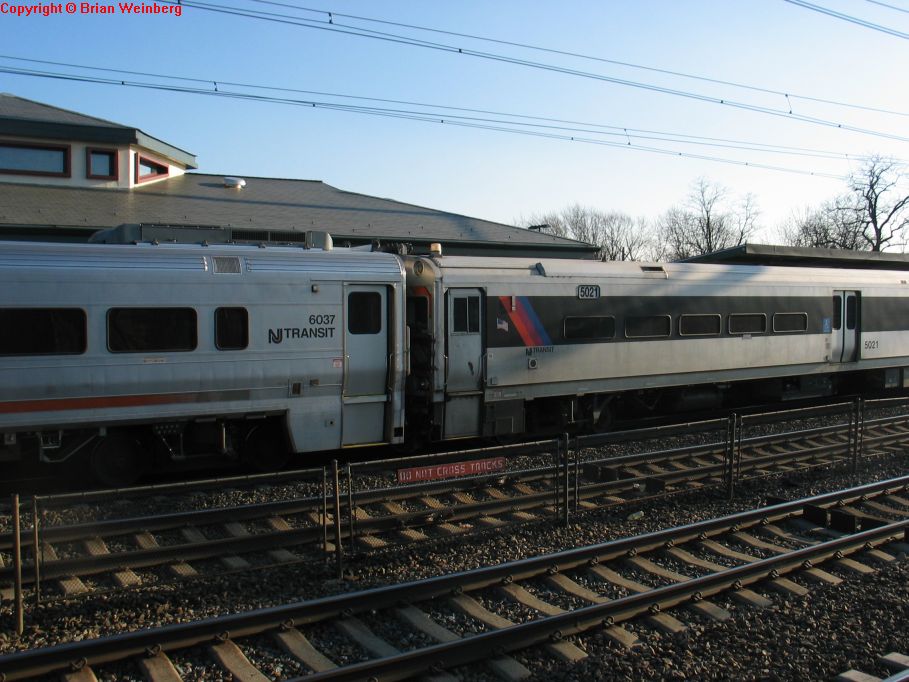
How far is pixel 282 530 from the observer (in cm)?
800

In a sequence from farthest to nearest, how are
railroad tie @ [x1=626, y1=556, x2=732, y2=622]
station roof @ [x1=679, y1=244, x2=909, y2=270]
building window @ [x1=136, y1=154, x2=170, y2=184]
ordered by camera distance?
1. building window @ [x1=136, y1=154, x2=170, y2=184]
2. station roof @ [x1=679, y1=244, x2=909, y2=270]
3. railroad tie @ [x1=626, y1=556, x2=732, y2=622]

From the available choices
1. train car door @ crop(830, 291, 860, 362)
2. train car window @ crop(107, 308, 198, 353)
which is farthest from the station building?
train car door @ crop(830, 291, 860, 362)

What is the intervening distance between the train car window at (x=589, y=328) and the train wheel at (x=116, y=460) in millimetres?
7307

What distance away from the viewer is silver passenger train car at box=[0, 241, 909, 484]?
9445 mm

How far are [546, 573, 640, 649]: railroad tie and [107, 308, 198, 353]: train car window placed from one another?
19.0 ft

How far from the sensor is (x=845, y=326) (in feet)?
59.6

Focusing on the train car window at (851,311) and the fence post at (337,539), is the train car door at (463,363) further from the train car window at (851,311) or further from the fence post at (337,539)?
the train car window at (851,311)

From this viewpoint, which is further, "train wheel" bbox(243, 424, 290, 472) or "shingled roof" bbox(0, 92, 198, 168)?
"shingled roof" bbox(0, 92, 198, 168)

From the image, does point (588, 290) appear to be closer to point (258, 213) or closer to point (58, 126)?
point (258, 213)

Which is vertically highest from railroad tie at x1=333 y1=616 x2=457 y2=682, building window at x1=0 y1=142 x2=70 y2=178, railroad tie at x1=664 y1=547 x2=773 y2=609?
building window at x1=0 y1=142 x2=70 y2=178

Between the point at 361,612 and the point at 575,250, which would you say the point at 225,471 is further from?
the point at 575,250

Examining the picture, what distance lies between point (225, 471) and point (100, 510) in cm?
333

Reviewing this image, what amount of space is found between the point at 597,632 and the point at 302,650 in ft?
7.41

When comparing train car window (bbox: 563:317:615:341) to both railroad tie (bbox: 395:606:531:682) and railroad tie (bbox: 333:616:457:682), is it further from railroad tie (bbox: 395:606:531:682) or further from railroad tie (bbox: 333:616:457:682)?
railroad tie (bbox: 333:616:457:682)
